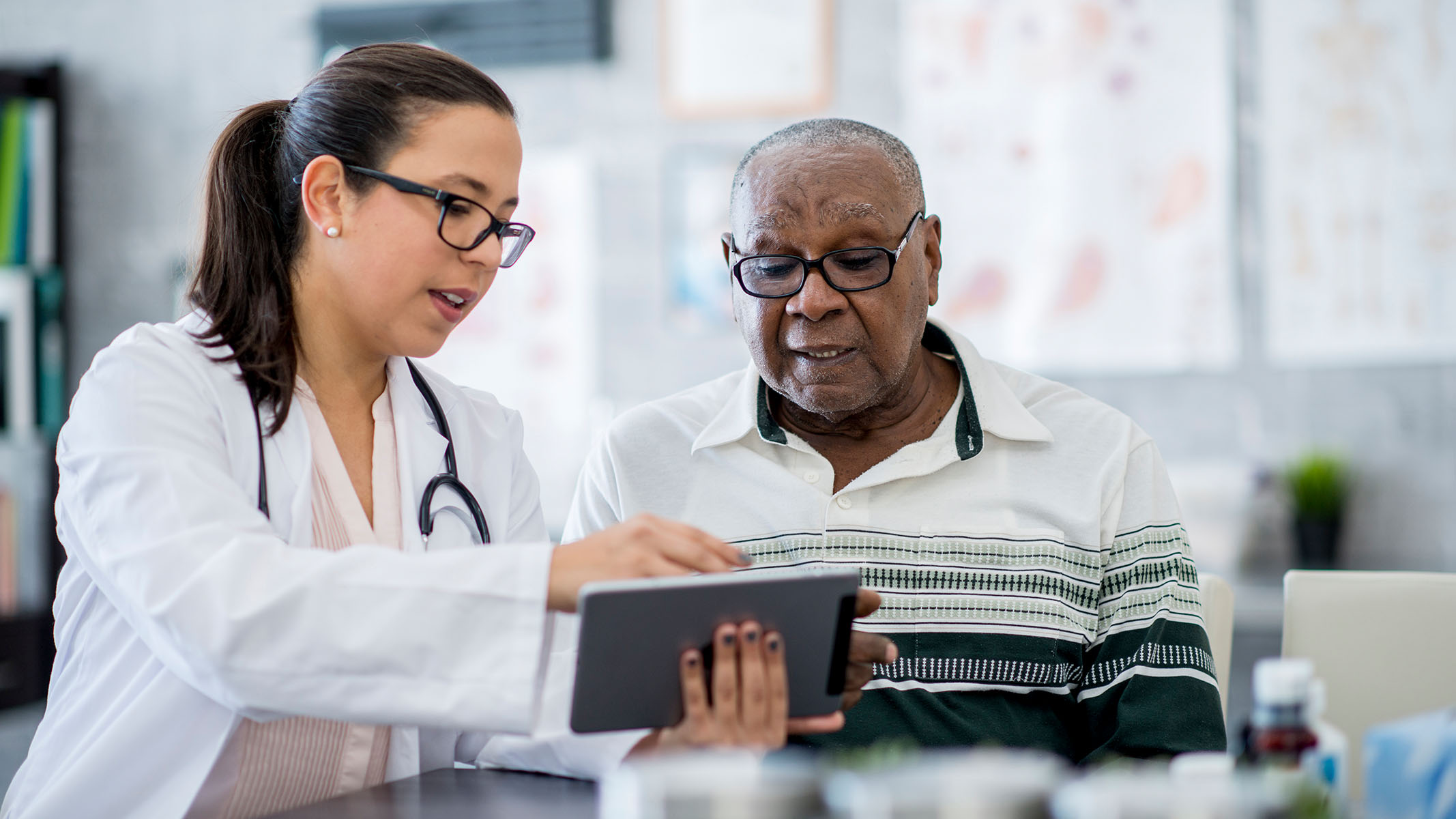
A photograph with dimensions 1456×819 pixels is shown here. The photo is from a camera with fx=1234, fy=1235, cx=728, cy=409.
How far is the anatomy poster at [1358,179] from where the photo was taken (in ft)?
9.50

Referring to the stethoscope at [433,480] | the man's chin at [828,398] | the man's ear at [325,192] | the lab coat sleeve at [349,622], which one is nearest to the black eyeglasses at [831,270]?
the man's chin at [828,398]

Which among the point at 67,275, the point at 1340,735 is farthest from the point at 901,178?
the point at 67,275

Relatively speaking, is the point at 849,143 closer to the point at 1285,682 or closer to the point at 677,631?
the point at 677,631

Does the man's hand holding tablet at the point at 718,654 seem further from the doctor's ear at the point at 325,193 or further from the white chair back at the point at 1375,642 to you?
the white chair back at the point at 1375,642

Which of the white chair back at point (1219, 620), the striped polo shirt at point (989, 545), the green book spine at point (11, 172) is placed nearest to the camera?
the striped polo shirt at point (989, 545)

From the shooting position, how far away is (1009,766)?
714 mm

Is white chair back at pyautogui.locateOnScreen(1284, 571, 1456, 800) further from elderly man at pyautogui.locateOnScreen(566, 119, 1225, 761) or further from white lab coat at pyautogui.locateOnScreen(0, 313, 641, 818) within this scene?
white lab coat at pyautogui.locateOnScreen(0, 313, 641, 818)

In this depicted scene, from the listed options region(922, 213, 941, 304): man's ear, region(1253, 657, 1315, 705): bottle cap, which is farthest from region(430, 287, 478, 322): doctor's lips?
region(1253, 657, 1315, 705): bottle cap

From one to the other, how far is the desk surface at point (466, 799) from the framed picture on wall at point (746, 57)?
7.87 feet

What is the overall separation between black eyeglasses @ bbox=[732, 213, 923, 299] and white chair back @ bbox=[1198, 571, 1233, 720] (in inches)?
23.6

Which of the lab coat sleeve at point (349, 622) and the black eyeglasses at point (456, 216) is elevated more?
the black eyeglasses at point (456, 216)

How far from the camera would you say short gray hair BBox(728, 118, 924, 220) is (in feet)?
5.51

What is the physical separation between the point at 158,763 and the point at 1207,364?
258 centimetres

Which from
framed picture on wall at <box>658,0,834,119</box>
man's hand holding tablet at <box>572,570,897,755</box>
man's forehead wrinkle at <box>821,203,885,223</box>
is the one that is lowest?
man's hand holding tablet at <box>572,570,897,755</box>
